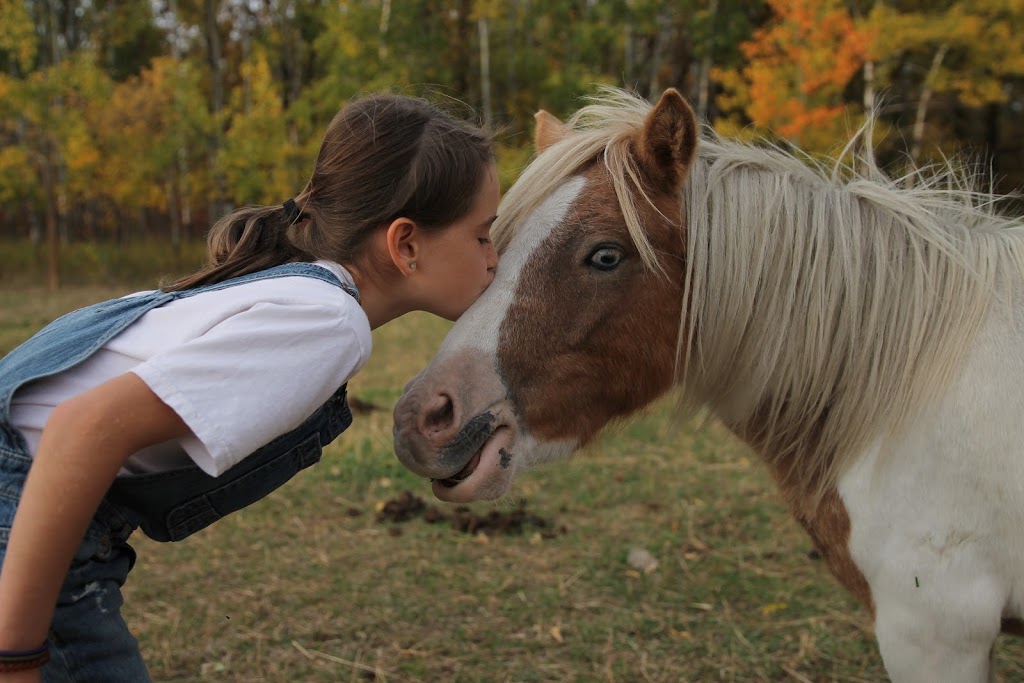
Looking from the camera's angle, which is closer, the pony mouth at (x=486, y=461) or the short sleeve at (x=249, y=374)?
the short sleeve at (x=249, y=374)

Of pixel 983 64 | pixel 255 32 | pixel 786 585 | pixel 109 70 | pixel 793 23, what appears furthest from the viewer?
pixel 109 70

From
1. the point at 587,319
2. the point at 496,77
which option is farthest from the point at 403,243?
the point at 496,77

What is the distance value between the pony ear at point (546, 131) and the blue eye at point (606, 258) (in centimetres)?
54

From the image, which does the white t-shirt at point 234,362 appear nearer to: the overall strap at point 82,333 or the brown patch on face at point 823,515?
the overall strap at point 82,333

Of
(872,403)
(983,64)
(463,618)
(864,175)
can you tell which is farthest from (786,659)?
(983,64)

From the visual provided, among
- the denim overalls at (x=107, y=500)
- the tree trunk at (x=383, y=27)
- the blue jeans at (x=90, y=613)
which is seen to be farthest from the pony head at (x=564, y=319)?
the tree trunk at (x=383, y=27)

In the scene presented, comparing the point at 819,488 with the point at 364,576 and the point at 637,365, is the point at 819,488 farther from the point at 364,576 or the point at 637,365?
the point at 364,576

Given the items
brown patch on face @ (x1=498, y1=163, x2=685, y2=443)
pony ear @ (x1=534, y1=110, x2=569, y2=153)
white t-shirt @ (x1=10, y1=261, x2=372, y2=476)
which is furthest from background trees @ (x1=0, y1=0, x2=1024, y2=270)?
white t-shirt @ (x1=10, y1=261, x2=372, y2=476)

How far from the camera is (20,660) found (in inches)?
50.9

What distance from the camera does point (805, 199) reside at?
7.06ft

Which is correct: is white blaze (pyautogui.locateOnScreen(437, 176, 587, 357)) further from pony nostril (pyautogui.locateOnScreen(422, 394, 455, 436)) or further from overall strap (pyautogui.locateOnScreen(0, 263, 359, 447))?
overall strap (pyautogui.locateOnScreen(0, 263, 359, 447))

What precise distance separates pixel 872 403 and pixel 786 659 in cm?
164

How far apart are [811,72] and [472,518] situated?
12.3 metres

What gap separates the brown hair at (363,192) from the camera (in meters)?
1.79
